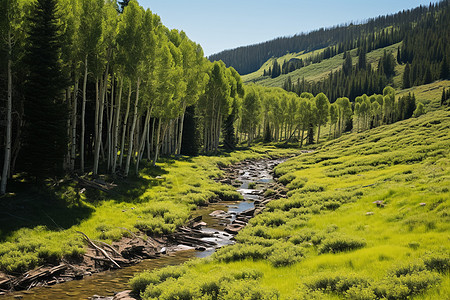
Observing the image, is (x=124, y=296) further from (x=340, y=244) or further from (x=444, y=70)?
(x=444, y=70)

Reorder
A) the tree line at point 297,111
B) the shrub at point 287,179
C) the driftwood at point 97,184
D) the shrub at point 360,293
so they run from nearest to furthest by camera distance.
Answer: the shrub at point 360,293, the driftwood at point 97,184, the shrub at point 287,179, the tree line at point 297,111

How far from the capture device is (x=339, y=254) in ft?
43.2

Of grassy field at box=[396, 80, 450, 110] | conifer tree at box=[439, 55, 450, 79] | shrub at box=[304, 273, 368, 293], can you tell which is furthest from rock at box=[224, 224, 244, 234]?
conifer tree at box=[439, 55, 450, 79]

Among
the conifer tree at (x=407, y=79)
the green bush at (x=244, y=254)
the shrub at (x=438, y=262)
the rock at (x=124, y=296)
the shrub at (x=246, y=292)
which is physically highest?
the conifer tree at (x=407, y=79)

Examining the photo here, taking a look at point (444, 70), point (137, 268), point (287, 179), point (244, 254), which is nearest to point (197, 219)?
point (137, 268)

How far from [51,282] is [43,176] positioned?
10822 millimetres

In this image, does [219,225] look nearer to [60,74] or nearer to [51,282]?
[51,282]

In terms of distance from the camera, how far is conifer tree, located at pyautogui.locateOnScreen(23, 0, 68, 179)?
70.8 feet

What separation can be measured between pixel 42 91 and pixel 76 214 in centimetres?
925

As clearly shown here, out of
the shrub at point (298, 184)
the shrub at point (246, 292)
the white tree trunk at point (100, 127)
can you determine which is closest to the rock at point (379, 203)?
the shrub at point (246, 292)

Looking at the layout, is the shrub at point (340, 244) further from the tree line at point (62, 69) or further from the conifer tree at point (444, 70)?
the conifer tree at point (444, 70)

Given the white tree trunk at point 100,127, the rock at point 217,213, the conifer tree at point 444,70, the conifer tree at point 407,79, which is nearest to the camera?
the rock at point 217,213

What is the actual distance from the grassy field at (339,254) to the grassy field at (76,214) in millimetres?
5971

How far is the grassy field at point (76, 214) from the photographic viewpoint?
15.3 m
